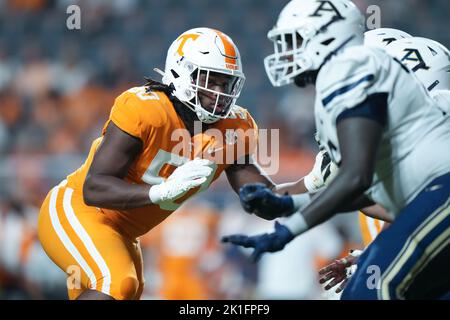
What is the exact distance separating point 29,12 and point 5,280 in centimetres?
317

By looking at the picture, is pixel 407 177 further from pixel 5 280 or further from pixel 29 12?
pixel 29 12

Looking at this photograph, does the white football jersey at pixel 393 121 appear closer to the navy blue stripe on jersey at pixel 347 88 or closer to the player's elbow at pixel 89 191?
the navy blue stripe on jersey at pixel 347 88

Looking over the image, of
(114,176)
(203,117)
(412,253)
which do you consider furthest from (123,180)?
(412,253)

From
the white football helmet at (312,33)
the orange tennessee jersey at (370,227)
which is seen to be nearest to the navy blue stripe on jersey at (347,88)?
the white football helmet at (312,33)

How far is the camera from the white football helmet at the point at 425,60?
342 centimetres

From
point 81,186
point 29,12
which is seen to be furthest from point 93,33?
point 81,186

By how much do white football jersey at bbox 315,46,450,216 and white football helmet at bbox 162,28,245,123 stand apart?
0.81 meters

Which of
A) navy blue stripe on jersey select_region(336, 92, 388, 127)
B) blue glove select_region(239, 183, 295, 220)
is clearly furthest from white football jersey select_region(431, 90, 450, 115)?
blue glove select_region(239, 183, 295, 220)

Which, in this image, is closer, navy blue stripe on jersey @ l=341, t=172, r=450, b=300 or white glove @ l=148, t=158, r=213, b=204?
navy blue stripe on jersey @ l=341, t=172, r=450, b=300

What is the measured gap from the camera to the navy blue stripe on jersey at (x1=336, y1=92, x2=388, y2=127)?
242 cm

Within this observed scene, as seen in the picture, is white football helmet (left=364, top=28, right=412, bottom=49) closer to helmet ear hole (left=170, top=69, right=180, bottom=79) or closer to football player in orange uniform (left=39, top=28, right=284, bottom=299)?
football player in orange uniform (left=39, top=28, right=284, bottom=299)

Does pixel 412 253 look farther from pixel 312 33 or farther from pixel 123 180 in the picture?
pixel 123 180

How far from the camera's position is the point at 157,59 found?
7.50 m

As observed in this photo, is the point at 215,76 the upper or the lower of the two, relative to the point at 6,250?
upper
